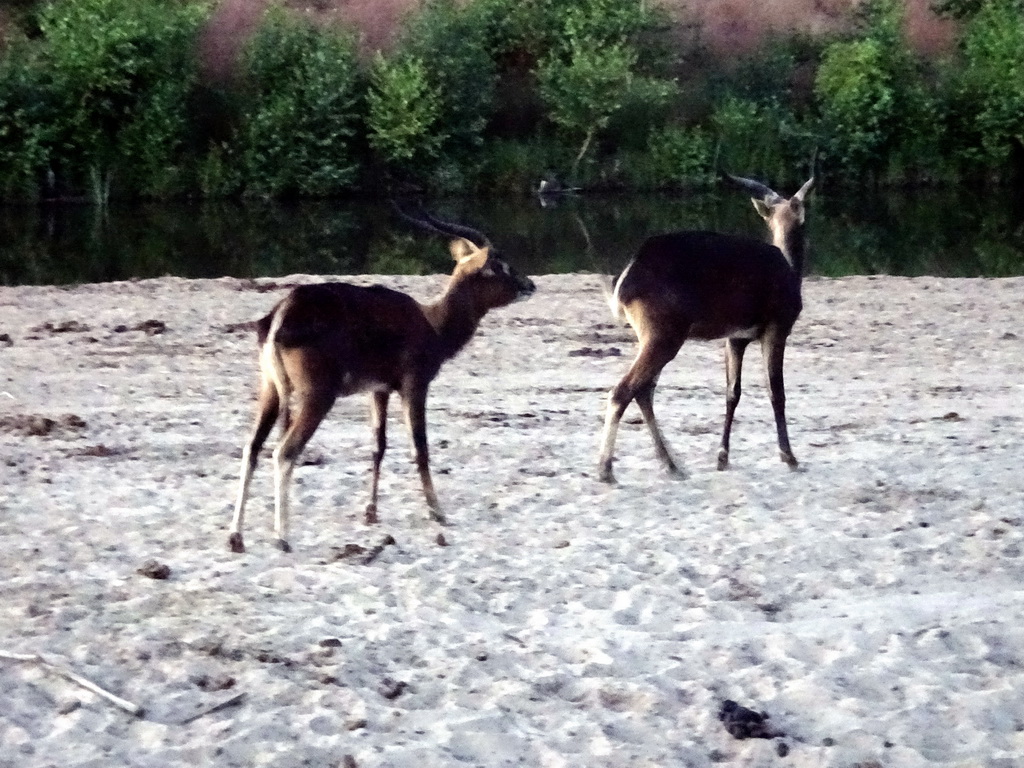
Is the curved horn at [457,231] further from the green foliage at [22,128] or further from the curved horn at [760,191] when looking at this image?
the green foliage at [22,128]

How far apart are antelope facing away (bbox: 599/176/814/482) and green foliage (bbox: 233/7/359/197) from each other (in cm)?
3643

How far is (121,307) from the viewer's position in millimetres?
17688

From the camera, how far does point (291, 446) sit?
24.8 feet

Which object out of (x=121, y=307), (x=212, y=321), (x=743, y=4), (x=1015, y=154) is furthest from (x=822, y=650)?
(x=743, y=4)

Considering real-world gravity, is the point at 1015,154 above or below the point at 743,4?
below

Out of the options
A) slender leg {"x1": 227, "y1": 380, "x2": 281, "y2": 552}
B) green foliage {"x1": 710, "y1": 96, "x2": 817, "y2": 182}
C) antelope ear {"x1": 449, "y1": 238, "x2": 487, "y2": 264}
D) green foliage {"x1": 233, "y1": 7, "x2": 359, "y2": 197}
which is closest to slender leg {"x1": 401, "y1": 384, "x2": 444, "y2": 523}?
slender leg {"x1": 227, "y1": 380, "x2": 281, "y2": 552}

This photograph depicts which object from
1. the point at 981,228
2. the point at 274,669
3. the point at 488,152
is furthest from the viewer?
the point at 488,152

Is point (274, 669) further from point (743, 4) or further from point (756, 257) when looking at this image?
point (743, 4)

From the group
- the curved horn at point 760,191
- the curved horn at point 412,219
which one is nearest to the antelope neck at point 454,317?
the curved horn at point 412,219

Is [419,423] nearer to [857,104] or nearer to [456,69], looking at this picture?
[456,69]

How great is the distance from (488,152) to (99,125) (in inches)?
470

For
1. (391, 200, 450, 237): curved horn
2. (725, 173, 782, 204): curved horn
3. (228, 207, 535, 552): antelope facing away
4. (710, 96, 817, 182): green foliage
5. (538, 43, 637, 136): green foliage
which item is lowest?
(228, 207, 535, 552): antelope facing away

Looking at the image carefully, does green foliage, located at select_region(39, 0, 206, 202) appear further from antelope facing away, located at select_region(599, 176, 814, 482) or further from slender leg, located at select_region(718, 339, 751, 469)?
antelope facing away, located at select_region(599, 176, 814, 482)

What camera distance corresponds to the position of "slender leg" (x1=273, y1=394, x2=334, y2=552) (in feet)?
24.6
